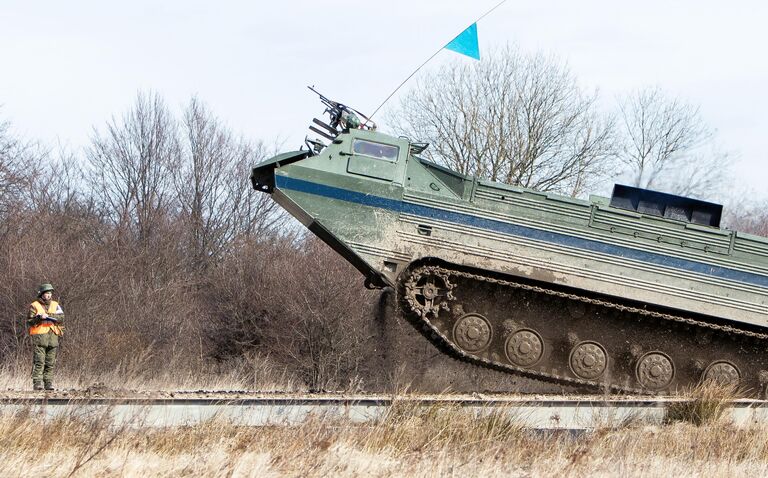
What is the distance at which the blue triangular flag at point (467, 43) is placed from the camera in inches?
624

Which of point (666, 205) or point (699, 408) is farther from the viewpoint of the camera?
point (666, 205)

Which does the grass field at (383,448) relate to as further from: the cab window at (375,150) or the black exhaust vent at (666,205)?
the cab window at (375,150)

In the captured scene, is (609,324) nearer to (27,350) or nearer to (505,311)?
(505,311)

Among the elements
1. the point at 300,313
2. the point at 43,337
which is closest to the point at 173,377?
the point at 43,337

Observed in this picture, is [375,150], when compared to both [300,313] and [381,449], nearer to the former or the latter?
[381,449]

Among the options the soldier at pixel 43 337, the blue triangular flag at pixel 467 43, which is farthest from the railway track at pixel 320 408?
the blue triangular flag at pixel 467 43

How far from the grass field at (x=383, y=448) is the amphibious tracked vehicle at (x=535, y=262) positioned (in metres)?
2.87

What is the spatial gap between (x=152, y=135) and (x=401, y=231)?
21580 mm

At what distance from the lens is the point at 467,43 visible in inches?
626

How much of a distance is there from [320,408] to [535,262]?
4672 millimetres

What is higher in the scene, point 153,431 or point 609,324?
point 609,324

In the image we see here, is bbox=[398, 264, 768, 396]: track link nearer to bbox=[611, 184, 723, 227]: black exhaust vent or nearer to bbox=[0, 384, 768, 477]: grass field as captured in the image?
bbox=[611, 184, 723, 227]: black exhaust vent

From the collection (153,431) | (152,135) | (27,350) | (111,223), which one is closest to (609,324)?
(153,431)

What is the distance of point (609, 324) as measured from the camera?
1474 centimetres
